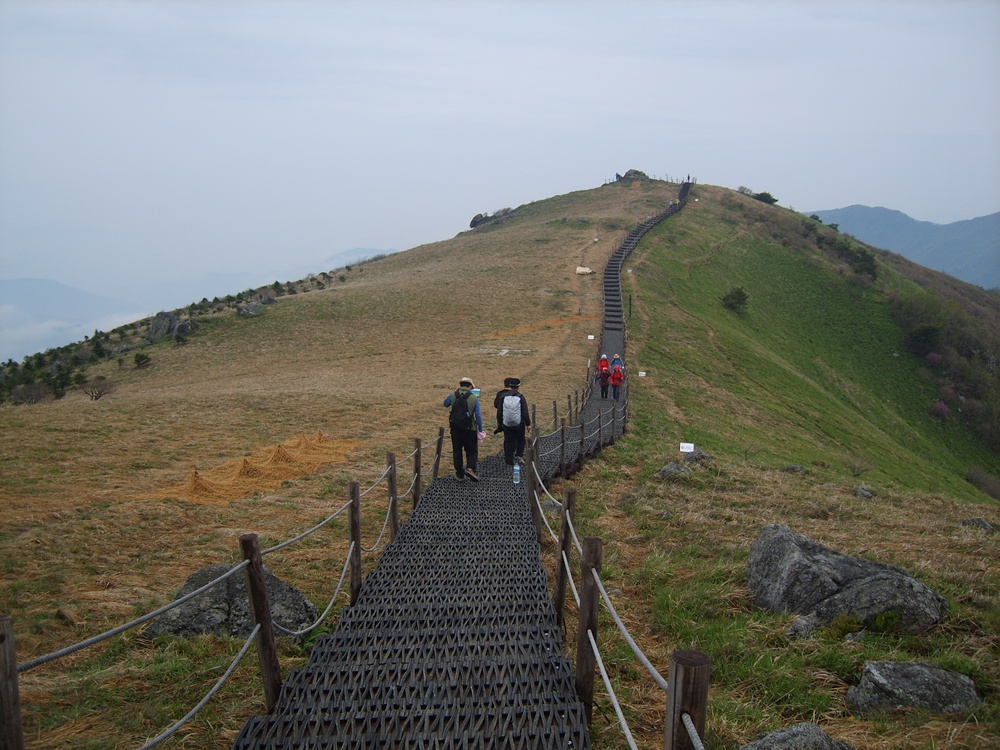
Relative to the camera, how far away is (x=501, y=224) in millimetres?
70562

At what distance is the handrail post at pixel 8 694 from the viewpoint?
222 cm

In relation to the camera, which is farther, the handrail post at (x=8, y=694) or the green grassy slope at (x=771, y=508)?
the green grassy slope at (x=771, y=508)

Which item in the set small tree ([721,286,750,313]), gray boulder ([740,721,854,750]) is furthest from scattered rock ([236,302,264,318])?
gray boulder ([740,721,854,750])

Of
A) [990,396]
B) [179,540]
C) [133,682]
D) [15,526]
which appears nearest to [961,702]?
[133,682]

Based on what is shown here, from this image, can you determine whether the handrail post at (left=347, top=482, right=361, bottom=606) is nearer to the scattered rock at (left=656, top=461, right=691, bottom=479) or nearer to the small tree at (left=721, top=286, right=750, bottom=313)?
the scattered rock at (left=656, top=461, right=691, bottom=479)

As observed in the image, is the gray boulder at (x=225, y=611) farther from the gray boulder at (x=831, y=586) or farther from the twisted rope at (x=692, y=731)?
the gray boulder at (x=831, y=586)

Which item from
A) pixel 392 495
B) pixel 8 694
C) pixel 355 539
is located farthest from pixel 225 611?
pixel 8 694

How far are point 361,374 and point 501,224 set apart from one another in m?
50.2

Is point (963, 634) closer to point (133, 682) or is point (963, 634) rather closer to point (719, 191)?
point (133, 682)

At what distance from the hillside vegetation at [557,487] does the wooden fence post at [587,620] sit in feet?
1.12

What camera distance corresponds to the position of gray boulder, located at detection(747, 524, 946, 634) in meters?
5.00

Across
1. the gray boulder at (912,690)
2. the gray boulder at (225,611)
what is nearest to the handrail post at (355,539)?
the gray boulder at (225,611)

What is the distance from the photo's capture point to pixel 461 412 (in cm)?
1001

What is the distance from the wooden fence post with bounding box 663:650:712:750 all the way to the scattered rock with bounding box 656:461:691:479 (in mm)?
9734
